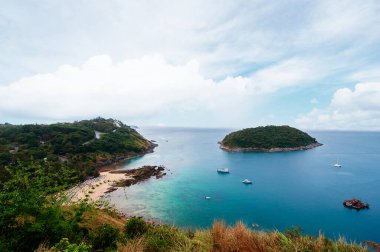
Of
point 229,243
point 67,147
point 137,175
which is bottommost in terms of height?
point 137,175

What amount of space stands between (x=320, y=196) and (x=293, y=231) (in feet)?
126

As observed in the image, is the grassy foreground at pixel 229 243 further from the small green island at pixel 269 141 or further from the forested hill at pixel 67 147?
the small green island at pixel 269 141

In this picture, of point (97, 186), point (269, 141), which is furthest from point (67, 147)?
point (269, 141)

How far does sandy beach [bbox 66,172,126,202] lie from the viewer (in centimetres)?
3441

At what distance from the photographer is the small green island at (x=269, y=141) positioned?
8456cm

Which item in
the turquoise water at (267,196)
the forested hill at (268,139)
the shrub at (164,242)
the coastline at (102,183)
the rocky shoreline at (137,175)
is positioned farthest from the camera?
the forested hill at (268,139)

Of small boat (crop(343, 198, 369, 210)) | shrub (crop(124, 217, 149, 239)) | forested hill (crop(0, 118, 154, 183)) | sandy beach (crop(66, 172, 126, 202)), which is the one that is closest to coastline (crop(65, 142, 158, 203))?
sandy beach (crop(66, 172, 126, 202))

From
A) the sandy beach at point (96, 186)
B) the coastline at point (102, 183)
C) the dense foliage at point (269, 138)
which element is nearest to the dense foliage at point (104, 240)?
the coastline at point (102, 183)

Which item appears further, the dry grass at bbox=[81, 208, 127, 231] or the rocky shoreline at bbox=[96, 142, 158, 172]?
the rocky shoreline at bbox=[96, 142, 158, 172]

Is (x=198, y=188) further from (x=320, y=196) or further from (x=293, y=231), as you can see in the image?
(x=293, y=231)

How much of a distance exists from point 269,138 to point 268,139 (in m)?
1.22

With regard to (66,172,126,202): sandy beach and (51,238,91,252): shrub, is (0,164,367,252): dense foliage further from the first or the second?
(66,172,126,202): sandy beach

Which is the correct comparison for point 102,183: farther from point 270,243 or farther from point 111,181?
point 270,243

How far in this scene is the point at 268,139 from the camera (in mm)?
87938
